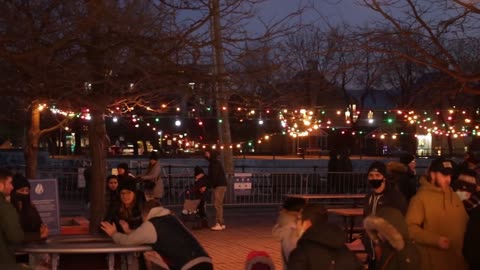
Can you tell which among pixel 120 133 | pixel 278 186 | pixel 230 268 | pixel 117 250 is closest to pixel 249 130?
pixel 120 133

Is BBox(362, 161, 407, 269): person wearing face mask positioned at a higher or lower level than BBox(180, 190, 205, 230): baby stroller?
higher

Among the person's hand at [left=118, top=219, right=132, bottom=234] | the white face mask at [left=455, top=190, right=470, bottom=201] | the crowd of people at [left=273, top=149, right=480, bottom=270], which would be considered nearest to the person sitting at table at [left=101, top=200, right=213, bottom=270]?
the crowd of people at [left=273, top=149, right=480, bottom=270]

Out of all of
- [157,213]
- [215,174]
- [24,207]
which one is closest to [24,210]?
[24,207]

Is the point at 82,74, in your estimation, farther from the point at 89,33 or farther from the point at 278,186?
the point at 278,186

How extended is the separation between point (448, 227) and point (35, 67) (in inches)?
206

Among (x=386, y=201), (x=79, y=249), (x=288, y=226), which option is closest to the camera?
(x=288, y=226)

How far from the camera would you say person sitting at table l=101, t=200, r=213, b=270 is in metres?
6.87

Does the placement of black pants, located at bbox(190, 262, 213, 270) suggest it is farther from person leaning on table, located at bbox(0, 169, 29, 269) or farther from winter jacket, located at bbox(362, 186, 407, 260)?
winter jacket, located at bbox(362, 186, 407, 260)

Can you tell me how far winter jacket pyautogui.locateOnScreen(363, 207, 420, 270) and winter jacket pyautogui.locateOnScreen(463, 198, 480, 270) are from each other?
120 cm

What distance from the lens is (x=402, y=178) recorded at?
11086 mm

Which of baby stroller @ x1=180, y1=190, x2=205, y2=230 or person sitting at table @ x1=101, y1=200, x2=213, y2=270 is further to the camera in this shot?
baby stroller @ x1=180, y1=190, x2=205, y2=230

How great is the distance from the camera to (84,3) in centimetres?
995

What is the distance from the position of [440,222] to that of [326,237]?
8.17 feet

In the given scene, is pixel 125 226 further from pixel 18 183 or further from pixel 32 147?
pixel 32 147
